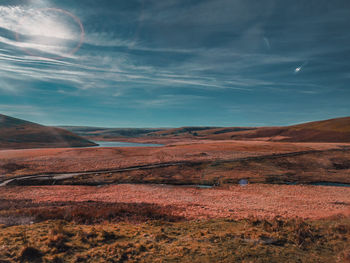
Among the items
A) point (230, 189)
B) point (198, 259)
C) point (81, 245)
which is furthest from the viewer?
point (230, 189)

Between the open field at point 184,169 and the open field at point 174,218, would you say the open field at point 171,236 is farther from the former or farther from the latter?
the open field at point 184,169

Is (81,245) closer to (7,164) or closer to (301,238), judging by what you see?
(301,238)

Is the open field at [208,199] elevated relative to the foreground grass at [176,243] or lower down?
lower down

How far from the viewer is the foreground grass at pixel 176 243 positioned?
10.9 m

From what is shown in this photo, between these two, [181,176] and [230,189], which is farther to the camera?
[181,176]

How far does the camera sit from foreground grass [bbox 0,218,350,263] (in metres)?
10.9

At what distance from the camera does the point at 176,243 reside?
1288 cm

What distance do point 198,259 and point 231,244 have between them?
9.47 ft

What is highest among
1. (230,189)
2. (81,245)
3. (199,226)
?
(81,245)

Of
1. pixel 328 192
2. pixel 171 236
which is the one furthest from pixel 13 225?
pixel 328 192

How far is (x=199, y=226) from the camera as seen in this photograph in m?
16.9

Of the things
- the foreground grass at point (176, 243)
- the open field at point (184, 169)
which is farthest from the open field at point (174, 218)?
the open field at point (184, 169)

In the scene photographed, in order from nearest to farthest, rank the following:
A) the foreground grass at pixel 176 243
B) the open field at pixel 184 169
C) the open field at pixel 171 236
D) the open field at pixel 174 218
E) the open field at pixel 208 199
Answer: the foreground grass at pixel 176 243 → the open field at pixel 171 236 → the open field at pixel 174 218 → the open field at pixel 208 199 → the open field at pixel 184 169

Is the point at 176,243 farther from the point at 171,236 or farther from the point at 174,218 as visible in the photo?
the point at 174,218
